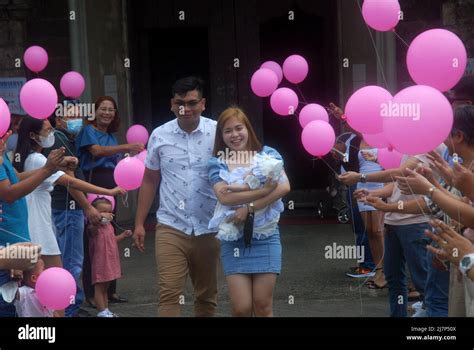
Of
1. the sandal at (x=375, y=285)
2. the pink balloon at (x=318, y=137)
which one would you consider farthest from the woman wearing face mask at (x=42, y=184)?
the sandal at (x=375, y=285)

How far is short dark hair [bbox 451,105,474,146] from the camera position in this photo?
459cm

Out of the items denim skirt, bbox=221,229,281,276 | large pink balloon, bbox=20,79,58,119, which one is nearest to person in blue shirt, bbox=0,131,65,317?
large pink balloon, bbox=20,79,58,119

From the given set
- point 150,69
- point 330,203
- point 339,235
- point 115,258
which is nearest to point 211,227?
point 115,258

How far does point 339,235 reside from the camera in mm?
9898

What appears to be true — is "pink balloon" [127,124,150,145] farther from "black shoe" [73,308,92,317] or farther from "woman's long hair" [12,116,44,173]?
"black shoe" [73,308,92,317]

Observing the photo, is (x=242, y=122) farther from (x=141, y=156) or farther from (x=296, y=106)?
(x=296, y=106)

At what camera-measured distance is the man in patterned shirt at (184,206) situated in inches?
225

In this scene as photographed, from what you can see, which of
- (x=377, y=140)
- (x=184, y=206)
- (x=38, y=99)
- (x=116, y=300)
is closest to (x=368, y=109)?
(x=377, y=140)

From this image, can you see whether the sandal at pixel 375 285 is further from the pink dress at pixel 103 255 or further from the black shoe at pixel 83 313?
the black shoe at pixel 83 313

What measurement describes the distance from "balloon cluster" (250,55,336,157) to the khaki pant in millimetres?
864

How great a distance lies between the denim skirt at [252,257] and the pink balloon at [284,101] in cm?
161

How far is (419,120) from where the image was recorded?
445 cm

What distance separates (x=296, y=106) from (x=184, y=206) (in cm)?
158
